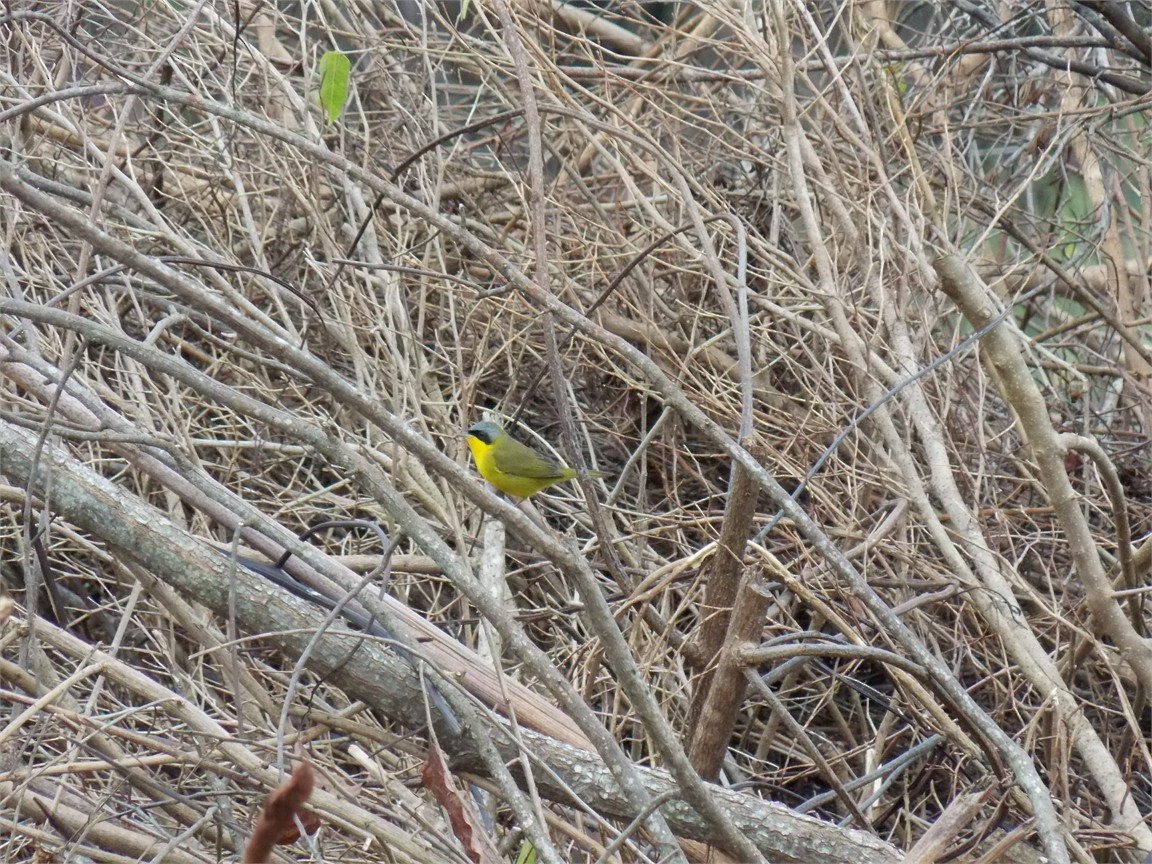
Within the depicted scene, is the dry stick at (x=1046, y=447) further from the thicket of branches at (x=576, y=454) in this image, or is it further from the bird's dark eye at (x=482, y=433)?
the bird's dark eye at (x=482, y=433)

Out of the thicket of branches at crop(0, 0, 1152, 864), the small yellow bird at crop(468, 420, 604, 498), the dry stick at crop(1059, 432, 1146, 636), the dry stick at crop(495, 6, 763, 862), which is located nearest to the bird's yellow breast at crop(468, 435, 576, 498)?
the small yellow bird at crop(468, 420, 604, 498)

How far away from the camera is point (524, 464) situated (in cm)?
503

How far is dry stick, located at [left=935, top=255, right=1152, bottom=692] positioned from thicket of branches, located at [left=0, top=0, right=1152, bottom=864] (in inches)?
0.6

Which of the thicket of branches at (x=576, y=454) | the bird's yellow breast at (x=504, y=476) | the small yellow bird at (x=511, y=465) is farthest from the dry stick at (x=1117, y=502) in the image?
the bird's yellow breast at (x=504, y=476)

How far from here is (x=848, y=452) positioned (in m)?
4.90

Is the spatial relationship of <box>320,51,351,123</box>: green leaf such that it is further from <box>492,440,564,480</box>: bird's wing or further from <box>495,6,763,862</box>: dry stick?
<box>492,440,564,480</box>: bird's wing

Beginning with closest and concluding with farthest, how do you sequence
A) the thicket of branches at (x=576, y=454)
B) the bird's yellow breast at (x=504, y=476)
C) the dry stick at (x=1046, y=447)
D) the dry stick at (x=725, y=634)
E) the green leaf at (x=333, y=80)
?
1. the thicket of branches at (x=576, y=454)
2. the dry stick at (x=725, y=634)
3. the dry stick at (x=1046, y=447)
4. the green leaf at (x=333, y=80)
5. the bird's yellow breast at (x=504, y=476)

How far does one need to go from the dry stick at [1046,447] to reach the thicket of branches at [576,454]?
0.05ft

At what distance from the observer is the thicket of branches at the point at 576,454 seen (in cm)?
270

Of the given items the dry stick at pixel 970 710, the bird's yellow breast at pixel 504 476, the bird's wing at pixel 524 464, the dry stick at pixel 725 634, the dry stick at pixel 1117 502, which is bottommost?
the bird's yellow breast at pixel 504 476

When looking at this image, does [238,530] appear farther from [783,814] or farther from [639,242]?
[639,242]

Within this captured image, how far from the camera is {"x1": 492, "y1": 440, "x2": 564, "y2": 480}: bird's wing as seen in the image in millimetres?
4973

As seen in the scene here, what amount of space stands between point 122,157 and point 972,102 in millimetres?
4100

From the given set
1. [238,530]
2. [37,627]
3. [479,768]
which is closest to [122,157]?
[37,627]
